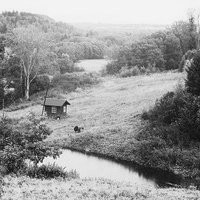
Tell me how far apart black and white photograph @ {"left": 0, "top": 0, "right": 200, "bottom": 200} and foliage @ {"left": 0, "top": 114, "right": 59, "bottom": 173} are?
9 centimetres

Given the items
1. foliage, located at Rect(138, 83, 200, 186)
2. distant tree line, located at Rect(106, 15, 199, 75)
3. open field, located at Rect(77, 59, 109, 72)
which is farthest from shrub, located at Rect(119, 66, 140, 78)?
foliage, located at Rect(138, 83, 200, 186)

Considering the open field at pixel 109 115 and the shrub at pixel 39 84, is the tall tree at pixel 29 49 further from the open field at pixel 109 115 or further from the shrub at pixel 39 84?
the open field at pixel 109 115

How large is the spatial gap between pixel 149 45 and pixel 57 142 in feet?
210

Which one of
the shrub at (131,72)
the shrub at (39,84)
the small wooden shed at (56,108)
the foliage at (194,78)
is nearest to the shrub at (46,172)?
the foliage at (194,78)

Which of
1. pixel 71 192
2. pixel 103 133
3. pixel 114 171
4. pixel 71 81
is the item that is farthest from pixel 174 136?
pixel 71 81

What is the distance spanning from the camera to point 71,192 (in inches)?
1045

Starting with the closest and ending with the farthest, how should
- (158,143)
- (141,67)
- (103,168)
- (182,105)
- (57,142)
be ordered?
(103,168) < (158,143) < (182,105) < (57,142) < (141,67)

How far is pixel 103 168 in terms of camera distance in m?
43.3

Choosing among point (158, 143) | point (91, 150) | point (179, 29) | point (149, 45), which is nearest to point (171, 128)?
point (158, 143)

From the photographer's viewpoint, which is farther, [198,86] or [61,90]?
[61,90]

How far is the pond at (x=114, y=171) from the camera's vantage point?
39009mm

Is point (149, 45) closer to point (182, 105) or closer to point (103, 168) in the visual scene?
point (182, 105)

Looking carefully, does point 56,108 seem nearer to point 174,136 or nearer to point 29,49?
point 174,136

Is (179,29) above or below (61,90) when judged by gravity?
above
